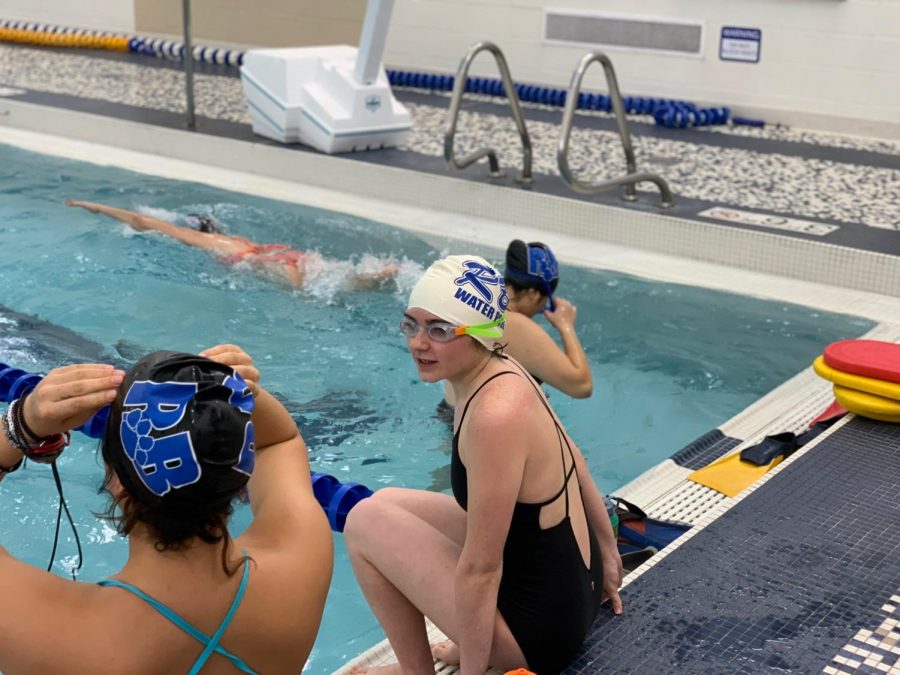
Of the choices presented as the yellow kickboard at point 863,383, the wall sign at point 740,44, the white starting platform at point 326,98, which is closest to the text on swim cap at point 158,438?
the yellow kickboard at point 863,383

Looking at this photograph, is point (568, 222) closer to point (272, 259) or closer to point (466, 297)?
point (272, 259)

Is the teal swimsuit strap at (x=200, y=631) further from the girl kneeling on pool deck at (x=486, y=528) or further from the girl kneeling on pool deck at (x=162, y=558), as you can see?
the girl kneeling on pool deck at (x=486, y=528)

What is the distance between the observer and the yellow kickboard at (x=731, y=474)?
11.7ft

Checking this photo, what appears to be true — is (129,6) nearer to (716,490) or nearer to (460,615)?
(716,490)

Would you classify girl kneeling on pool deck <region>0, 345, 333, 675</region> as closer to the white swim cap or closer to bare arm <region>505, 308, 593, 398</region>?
the white swim cap

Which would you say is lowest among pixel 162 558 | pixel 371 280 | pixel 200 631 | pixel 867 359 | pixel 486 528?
pixel 371 280

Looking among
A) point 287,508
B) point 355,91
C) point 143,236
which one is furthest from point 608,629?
point 355,91

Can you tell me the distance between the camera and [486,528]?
2.14 m

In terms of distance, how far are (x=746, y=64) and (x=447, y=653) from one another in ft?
26.9

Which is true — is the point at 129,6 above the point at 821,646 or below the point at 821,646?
above

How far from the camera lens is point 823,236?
6.34 metres

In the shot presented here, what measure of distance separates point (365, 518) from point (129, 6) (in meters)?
12.8

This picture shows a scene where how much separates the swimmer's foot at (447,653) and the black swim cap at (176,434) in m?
1.15

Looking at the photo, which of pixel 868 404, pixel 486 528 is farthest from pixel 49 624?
pixel 868 404
